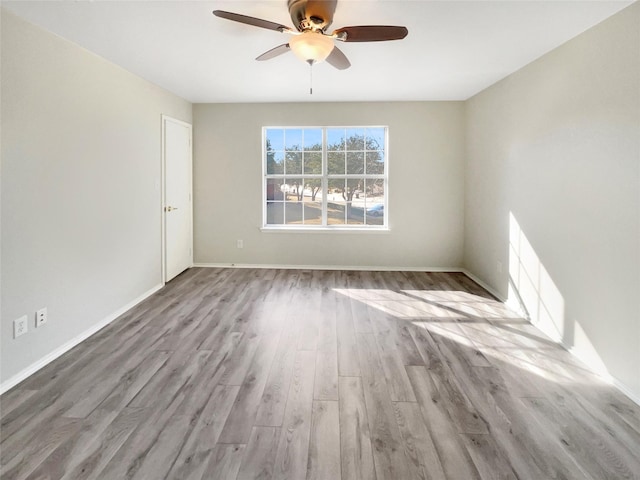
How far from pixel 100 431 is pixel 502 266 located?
3.96m

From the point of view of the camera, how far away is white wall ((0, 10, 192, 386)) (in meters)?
2.30

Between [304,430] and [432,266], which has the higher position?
[432,266]

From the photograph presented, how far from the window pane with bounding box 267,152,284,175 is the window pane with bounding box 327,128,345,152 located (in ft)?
2.47

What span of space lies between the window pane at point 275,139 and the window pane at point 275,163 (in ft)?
0.34

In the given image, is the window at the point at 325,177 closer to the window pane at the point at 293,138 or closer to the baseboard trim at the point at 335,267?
the window pane at the point at 293,138

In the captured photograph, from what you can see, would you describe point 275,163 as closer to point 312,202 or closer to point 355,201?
point 312,202

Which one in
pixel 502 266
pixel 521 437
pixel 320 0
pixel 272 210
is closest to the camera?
pixel 521 437

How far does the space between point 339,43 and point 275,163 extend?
266 centimetres

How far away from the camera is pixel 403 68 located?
11.6 ft

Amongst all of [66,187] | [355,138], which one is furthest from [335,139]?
[66,187]

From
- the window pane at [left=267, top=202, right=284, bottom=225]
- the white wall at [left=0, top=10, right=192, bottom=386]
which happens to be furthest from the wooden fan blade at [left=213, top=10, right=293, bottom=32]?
the window pane at [left=267, top=202, right=284, bottom=225]

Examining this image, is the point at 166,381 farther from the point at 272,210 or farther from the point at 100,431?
the point at 272,210

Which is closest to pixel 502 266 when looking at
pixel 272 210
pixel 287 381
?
pixel 287 381

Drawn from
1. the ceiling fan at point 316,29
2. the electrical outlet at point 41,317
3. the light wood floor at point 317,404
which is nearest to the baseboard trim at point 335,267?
the light wood floor at point 317,404
